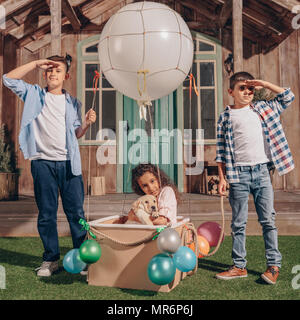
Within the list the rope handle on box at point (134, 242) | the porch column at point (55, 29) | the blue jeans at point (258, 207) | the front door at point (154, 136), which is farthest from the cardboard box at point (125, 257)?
the front door at point (154, 136)

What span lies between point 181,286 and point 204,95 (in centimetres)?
450

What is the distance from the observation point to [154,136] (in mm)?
6406

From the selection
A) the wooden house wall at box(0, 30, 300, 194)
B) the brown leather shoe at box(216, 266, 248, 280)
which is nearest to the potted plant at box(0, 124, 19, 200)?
the wooden house wall at box(0, 30, 300, 194)

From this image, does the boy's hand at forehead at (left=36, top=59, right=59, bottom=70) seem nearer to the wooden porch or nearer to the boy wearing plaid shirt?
the boy wearing plaid shirt

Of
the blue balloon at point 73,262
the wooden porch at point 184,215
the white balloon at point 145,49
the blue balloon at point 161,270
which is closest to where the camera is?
the blue balloon at point 161,270

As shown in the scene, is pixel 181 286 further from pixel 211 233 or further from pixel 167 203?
pixel 211 233

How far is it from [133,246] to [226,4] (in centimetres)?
459

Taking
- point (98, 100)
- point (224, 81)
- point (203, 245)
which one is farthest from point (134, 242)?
point (224, 81)

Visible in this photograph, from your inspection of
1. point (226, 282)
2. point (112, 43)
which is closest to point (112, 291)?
point (226, 282)

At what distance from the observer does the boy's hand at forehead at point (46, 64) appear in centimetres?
273

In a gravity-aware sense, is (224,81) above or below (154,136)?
above

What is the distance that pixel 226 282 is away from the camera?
262cm

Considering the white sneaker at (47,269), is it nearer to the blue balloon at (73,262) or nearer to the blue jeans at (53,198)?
the blue jeans at (53,198)

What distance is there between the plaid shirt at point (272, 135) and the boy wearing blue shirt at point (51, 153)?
1.05 meters
